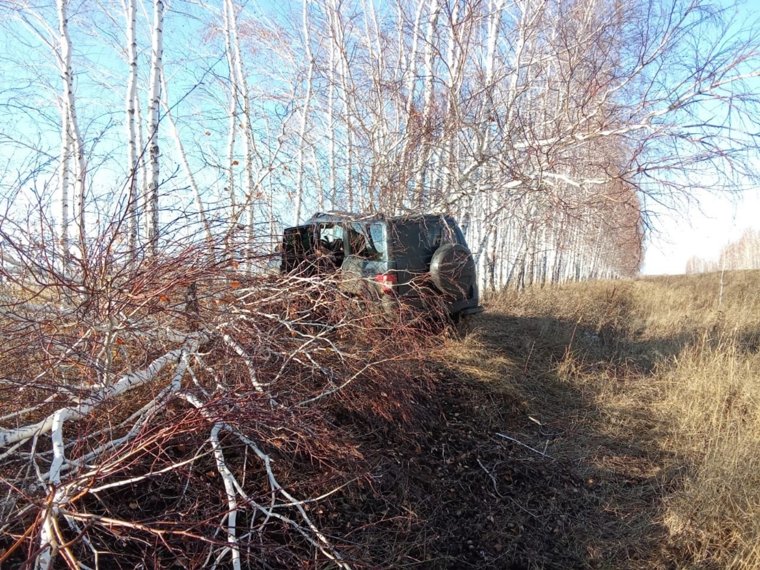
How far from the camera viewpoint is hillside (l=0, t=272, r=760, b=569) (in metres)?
2.18

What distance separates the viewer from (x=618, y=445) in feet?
14.0

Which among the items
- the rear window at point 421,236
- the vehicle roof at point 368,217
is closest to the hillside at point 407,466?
the rear window at point 421,236

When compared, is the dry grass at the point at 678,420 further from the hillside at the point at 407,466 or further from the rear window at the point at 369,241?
the rear window at the point at 369,241

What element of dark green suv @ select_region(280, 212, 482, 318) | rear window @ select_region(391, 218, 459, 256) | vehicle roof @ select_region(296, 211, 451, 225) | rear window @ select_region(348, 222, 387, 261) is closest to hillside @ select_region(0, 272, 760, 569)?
dark green suv @ select_region(280, 212, 482, 318)

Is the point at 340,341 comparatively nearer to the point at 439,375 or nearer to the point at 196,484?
the point at 439,375

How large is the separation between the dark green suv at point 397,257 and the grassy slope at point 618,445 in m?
0.83

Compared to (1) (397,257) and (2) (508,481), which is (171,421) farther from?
(1) (397,257)

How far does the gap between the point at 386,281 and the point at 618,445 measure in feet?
9.47

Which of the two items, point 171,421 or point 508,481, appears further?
point 508,481

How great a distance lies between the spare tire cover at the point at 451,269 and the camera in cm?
524

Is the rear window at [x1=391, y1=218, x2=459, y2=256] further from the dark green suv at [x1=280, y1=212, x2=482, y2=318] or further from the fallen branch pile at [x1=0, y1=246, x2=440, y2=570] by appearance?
the fallen branch pile at [x1=0, y1=246, x2=440, y2=570]

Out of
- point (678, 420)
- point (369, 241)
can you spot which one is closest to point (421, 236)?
point (369, 241)

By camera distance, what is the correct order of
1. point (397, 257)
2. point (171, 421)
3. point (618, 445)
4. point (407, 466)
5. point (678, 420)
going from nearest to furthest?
point (171, 421) → point (407, 466) → point (618, 445) → point (678, 420) → point (397, 257)

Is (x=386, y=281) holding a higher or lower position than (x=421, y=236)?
lower
